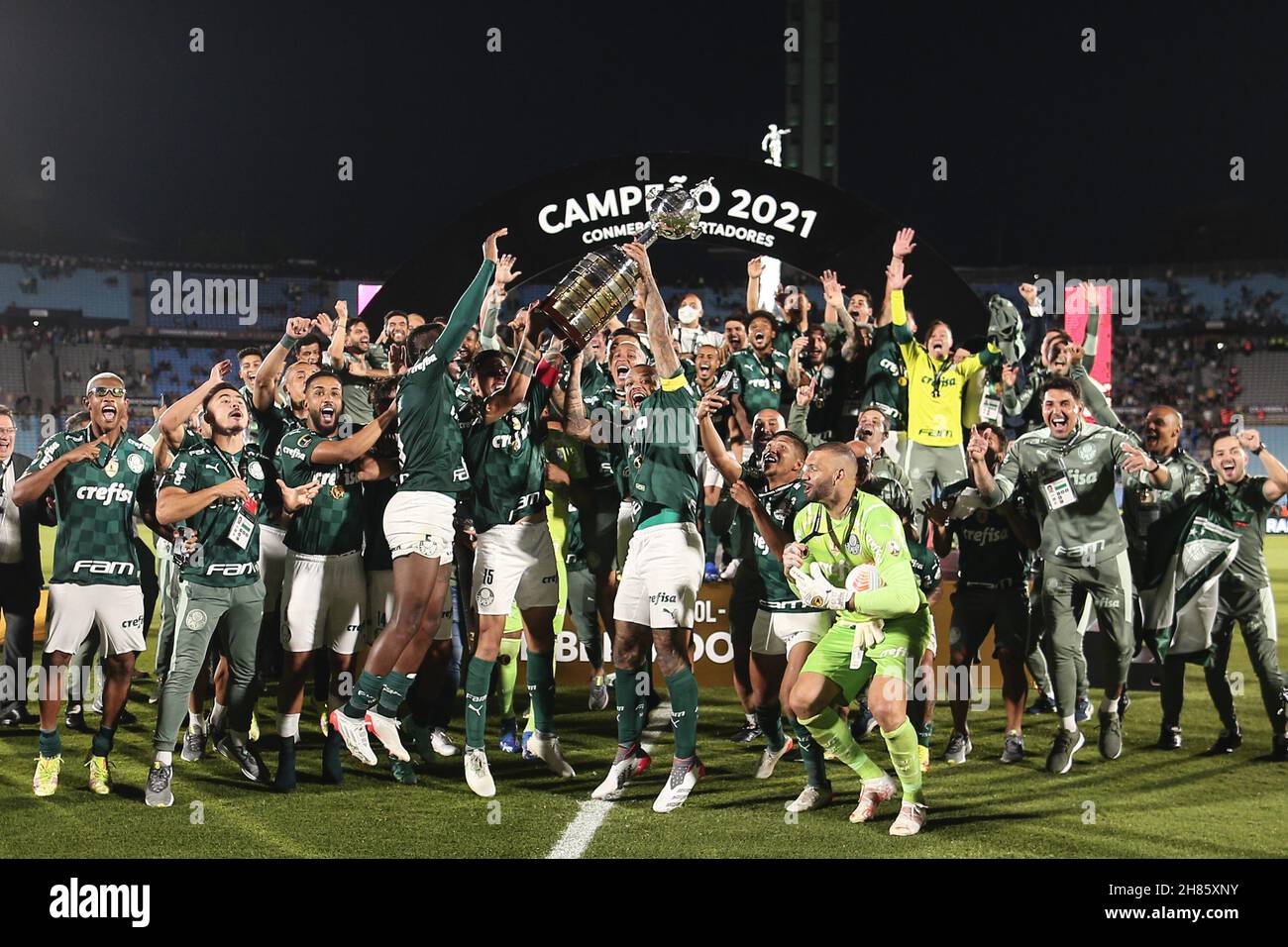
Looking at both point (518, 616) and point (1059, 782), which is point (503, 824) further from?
point (1059, 782)

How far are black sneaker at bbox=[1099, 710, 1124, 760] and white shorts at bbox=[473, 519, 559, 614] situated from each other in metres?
→ 3.32

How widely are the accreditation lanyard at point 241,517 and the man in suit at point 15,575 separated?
6.98ft

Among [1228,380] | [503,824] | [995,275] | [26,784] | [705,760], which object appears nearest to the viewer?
[503,824]

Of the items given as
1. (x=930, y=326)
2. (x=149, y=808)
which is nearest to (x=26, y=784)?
(x=149, y=808)

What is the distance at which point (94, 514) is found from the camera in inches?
250

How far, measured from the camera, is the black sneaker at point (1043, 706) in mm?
8570

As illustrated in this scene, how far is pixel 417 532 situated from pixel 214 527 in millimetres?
1017

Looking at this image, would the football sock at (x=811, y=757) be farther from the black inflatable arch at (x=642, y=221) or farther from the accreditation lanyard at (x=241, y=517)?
the black inflatable arch at (x=642, y=221)

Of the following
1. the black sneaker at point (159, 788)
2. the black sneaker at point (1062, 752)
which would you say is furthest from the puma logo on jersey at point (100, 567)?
the black sneaker at point (1062, 752)

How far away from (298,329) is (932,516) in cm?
410

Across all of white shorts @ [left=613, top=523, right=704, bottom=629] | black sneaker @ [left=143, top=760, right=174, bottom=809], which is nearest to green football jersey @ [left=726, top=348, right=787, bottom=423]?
white shorts @ [left=613, top=523, right=704, bottom=629]

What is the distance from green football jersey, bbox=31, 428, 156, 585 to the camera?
6285 mm

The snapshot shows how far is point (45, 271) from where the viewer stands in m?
40.4

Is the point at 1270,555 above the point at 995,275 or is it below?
below
